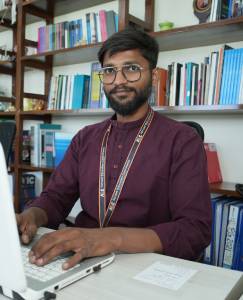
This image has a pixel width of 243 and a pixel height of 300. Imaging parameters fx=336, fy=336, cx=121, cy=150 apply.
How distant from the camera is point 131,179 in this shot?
120 centimetres

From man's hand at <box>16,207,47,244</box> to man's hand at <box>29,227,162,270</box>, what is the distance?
0.48 feet

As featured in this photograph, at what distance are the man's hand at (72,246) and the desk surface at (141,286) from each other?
0.15 ft

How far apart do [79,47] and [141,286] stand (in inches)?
76.1

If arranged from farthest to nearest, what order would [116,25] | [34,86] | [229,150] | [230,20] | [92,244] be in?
[34,86] < [116,25] < [229,150] < [230,20] < [92,244]

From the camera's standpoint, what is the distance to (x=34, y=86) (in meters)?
3.04

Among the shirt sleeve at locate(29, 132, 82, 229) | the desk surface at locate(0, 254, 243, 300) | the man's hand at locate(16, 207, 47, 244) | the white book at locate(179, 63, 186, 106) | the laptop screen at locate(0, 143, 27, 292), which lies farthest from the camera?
the white book at locate(179, 63, 186, 106)

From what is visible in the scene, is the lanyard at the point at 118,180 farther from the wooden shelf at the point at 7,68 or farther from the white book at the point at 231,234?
the wooden shelf at the point at 7,68

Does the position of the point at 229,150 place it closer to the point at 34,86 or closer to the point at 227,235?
the point at 227,235

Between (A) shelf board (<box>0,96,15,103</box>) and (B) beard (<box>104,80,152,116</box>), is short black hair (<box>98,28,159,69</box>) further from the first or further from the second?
(A) shelf board (<box>0,96,15,103</box>)

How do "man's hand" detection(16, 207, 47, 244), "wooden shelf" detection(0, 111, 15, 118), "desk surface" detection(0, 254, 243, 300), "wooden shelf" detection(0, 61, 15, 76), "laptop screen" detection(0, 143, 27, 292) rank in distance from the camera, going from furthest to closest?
"wooden shelf" detection(0, 61, 15, 76)
"wooden shelf" detection(0, 111, 15, 118)
"man's hand" detection(16, 207, 47, 244)
"desk surface" detection(0, 254, 243, 300)
"laptop screen" detection(0, 143, 27, 292)

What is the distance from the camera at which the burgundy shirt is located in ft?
3.40

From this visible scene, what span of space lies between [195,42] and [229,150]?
703 millimetres

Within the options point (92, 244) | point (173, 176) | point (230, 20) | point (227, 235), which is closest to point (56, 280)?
point (92, 244)

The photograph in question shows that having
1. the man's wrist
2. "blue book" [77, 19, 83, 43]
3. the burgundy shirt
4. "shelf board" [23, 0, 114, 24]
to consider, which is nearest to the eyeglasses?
the burgundy shirt
